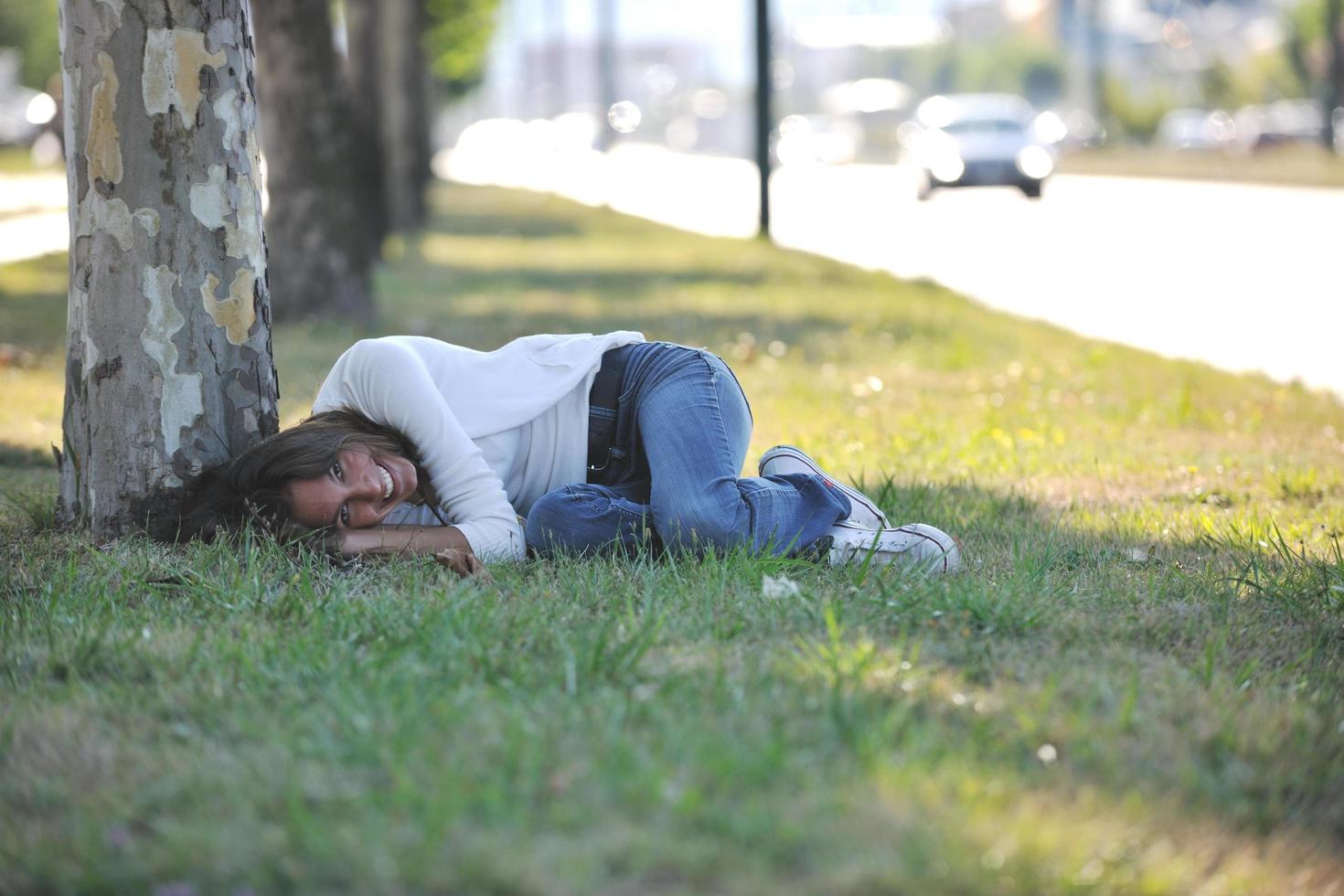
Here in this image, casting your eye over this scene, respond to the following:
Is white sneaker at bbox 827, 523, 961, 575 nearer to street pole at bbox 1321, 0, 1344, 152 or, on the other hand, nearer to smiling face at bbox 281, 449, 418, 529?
smiling face at bbox 281, 449, 418, 529

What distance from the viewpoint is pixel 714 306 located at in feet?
38.9

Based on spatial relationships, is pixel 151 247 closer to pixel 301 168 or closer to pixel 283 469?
pixel 283 469

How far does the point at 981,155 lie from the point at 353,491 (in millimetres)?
26520

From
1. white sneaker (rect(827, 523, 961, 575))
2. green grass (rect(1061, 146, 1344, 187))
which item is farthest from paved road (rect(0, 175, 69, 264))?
green grass (rect(1061, 146, 1344, 187))

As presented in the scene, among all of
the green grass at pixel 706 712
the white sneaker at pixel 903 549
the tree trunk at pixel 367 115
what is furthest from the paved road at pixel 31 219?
the white sneaker at pixel 903 549

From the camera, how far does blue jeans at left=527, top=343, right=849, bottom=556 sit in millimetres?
4230

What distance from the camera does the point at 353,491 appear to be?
3.98 metres

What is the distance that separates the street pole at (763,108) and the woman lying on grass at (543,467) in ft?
49.8

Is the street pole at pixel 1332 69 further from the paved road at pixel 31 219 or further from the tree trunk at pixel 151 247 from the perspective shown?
the tree trunk at pixel 151 247

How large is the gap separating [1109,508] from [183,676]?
317 cm

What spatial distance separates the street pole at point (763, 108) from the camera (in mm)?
18906

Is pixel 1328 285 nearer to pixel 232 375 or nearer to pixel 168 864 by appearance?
pixel 232 375

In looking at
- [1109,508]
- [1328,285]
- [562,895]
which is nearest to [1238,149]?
[1328,285]

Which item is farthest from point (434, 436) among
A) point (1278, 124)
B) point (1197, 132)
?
point (1197, 132)
